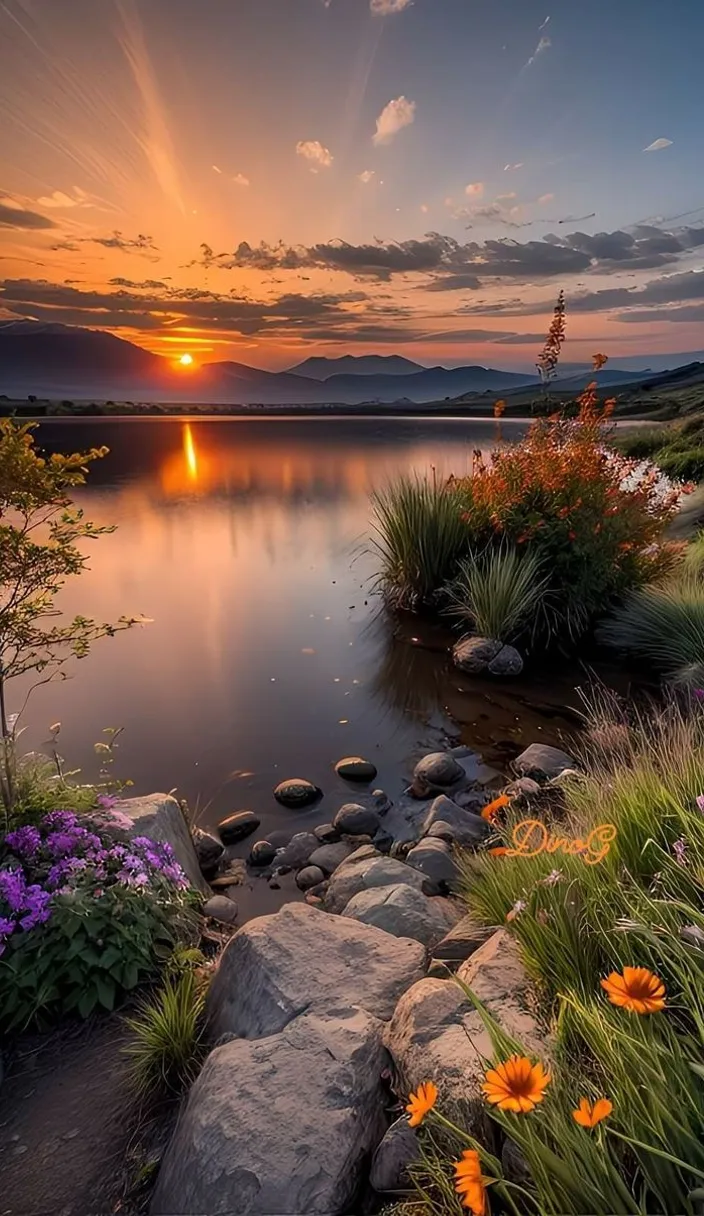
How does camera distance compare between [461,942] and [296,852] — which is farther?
[296,852]

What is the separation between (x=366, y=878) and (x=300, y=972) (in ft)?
4.73

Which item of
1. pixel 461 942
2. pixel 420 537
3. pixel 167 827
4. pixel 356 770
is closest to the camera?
pixel 461 942

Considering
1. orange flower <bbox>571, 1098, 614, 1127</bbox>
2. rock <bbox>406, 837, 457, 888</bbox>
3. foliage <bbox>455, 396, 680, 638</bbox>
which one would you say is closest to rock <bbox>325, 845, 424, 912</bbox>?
rock <bbox>406, 837, 457, 888</bbox>

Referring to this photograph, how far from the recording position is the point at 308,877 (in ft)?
14.7

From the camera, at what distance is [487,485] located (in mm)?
9711

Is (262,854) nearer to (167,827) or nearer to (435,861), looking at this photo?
(167,827)

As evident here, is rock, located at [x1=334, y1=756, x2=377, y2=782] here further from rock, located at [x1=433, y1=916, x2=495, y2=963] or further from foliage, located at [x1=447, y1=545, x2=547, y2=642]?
foliage, located at [x1=447, y1=545, x2=547, y2=642]

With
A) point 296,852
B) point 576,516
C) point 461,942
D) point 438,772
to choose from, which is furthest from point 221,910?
point 576,516

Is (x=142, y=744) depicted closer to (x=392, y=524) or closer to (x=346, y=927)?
(x=346, y=927)

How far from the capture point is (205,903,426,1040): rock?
2533 millimetres

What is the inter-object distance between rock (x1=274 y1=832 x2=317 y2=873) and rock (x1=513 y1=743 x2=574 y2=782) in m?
1.97

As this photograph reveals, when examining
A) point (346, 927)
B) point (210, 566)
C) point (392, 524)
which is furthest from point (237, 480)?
point (346, 927)

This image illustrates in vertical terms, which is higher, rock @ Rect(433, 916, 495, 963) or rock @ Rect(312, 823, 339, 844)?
rock @ Rect(433, 916, 495, 963)

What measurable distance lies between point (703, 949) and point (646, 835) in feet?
2.93
